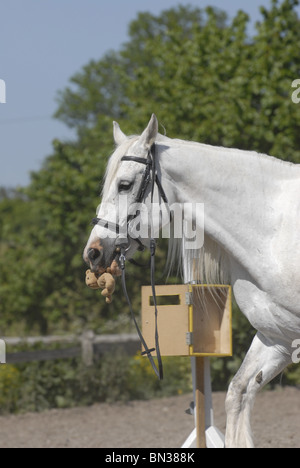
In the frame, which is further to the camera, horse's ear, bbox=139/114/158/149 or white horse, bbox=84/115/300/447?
horse's ear, bbox=139/114/158/149

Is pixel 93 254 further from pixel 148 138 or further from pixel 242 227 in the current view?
pixel 242 227

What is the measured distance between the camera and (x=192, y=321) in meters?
4.71

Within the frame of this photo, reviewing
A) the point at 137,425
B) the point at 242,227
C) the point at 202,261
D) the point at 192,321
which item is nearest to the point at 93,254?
the point at 202,261

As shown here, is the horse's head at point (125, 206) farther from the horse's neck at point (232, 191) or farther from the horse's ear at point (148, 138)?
the horse's neck at point (232, 191)

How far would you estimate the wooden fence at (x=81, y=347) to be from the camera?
959cm

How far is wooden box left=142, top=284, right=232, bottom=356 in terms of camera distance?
468cm

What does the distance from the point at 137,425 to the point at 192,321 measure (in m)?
3.93

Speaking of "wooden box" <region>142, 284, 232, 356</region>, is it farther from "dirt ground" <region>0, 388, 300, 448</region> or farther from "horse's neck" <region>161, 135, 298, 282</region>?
"dirt ground" <region>0, 388, 300, 448</region>

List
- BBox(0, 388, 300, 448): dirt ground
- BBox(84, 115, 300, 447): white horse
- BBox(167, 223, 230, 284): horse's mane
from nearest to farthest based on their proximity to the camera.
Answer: BBox(84, 115, 300, 447): white horse → BBox(167, 223, 230, 284): horse's mane → BBox(0, 388, 300, 448): dirt ground

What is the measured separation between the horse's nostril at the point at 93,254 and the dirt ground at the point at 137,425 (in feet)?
11.0

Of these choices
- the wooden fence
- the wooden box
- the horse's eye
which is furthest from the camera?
the wooden fence

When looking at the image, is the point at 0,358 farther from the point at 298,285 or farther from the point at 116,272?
the point at 298,285

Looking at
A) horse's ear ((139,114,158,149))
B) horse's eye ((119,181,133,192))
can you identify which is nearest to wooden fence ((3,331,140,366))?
horse's eye ((119,181,133,192))

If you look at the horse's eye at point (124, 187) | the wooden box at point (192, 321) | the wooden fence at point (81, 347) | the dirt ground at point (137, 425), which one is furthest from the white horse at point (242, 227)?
the wooden fence at point (81, 347)
